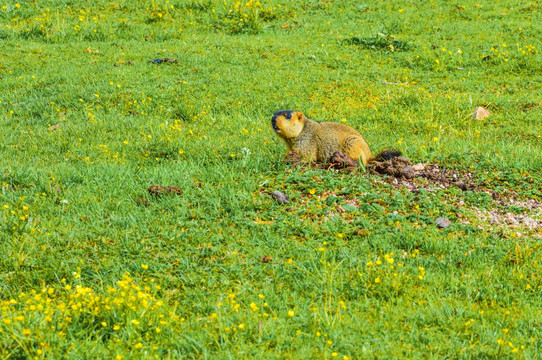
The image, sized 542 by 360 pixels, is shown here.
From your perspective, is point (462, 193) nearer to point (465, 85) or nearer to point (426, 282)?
point (426, 282)

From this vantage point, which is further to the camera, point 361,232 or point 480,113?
point 480,113

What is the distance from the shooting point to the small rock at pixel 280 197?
5.55 m

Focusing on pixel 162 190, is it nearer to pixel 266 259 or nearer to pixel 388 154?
pixel 266 259

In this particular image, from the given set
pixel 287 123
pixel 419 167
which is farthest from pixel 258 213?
pixel 419 167

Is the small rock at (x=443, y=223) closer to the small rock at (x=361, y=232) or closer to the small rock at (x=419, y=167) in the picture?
the small rock at (x=361, y=232)

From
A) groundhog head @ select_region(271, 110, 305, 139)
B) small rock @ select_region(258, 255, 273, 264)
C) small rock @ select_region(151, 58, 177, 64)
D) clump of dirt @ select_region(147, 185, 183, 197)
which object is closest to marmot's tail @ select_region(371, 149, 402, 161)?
groundhog head @ select_region(271, 110, 305, 139)

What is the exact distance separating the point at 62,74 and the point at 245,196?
712 cm

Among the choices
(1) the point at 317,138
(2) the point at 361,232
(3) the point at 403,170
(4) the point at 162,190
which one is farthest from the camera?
(1) the point at 317,138

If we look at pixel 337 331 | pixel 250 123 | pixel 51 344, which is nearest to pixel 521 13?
pixel 250 123

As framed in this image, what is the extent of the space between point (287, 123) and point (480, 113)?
14.0 ft

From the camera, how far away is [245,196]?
556cm

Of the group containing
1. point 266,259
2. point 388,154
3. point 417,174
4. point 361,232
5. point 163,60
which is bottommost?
point 266,259

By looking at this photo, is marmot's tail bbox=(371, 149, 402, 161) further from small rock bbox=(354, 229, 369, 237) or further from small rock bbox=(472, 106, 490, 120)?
small rock bbox=(472, 106, 490, 120)

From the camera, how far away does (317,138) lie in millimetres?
6629
